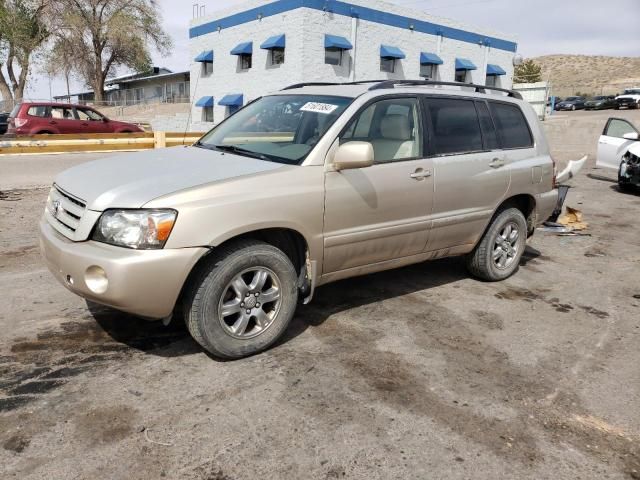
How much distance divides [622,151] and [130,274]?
12139 millimetres

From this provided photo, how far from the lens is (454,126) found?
4707mm

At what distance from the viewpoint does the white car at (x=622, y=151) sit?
11453 millimetres

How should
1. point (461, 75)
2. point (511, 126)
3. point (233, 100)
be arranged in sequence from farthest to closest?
1. point (461, 75)
2. point (233, 100)
3. point (511, 126)

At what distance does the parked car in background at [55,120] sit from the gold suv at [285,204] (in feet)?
45.1

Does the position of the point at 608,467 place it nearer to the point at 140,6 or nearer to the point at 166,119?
the point at 166,119

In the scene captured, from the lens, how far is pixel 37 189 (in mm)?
9586

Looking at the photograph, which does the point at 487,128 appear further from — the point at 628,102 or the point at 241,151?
the point at 628,102

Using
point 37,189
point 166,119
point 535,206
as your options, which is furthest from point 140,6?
point 535,206

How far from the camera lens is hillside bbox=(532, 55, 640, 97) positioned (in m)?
84.9

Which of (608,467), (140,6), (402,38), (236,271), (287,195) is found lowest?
(608,467)

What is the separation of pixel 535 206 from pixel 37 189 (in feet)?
27.3

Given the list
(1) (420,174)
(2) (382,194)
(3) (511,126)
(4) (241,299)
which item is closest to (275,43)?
(3) (511,126)

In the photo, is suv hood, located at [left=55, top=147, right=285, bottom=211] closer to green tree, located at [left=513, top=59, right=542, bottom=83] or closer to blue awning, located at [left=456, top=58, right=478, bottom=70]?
blue awning, located at [left=456, top=58, right=478, bottom=70]

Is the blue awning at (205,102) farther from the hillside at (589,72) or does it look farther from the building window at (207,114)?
the hillside at (589,72)
